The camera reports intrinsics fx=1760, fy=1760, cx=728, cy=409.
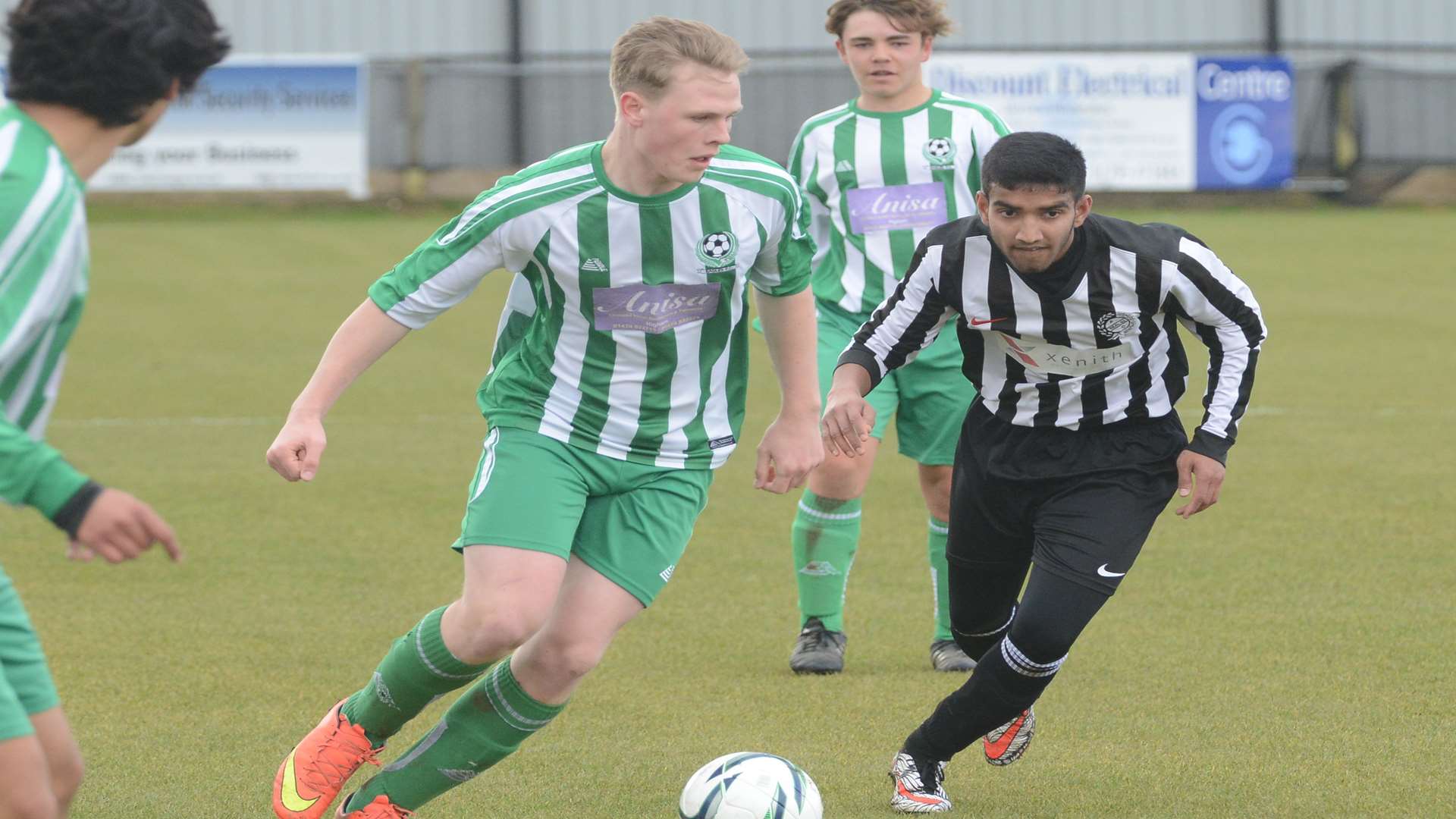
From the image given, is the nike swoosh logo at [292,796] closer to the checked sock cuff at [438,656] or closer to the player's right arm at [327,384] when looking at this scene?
the checked sock cuff at [438,656]

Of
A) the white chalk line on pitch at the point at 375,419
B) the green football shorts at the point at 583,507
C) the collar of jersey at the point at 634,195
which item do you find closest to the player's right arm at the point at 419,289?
the collar of jersey at the point at 634,195

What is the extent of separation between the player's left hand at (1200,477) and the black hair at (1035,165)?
2.09ft

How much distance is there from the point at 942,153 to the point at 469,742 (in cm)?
265

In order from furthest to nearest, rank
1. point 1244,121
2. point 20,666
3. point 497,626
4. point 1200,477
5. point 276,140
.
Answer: point 1244,121
point 276,140
point 1200,477
point 497,626
point 20,666

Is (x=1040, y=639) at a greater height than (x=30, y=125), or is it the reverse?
(x=30, y=125)

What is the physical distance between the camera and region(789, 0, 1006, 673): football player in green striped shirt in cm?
538

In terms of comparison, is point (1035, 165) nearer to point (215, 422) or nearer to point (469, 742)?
point (469, 742)

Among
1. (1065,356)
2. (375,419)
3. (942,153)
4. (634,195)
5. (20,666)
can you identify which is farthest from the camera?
(375,419)

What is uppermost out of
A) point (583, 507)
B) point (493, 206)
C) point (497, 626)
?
point (493, 206)

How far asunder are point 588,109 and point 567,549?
20843 millimetres

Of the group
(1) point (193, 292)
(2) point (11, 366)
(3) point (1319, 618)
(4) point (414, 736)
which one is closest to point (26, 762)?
(2) point (11, 366)

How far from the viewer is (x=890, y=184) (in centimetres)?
553

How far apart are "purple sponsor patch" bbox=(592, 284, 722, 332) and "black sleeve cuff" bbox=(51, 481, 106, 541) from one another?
1453 millimetres

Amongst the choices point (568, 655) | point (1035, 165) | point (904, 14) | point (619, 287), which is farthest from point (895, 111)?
point (568, 655)
